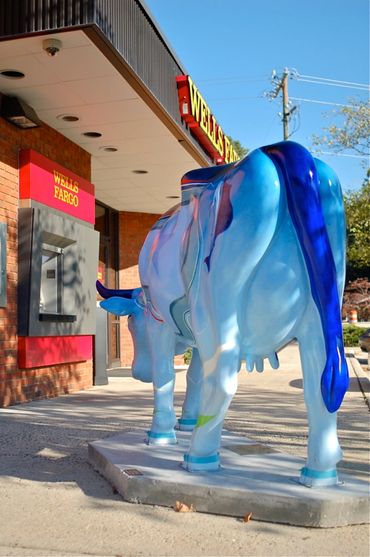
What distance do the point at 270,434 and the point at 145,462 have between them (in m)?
2.47

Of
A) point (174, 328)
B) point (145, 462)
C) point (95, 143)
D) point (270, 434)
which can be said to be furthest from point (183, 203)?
point (95, 143)

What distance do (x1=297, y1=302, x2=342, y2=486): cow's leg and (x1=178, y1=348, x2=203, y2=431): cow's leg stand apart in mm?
1699

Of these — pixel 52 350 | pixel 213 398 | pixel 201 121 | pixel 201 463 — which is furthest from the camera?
pixel 201 121

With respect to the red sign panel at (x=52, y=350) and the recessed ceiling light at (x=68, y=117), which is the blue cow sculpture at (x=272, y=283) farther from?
the recessed ceiling light at (x=68, y=117)

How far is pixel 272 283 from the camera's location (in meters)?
3.76

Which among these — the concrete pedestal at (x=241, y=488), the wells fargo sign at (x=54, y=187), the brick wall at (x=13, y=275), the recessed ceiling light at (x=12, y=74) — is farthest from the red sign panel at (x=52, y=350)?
the concrete pedestal at (x=241, y=488)

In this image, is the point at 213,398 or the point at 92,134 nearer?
the point at 213,398

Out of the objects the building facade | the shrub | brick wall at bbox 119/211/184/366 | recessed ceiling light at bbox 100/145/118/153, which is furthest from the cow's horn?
the shrub

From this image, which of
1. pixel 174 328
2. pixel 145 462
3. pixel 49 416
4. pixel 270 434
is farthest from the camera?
pixel 49 416

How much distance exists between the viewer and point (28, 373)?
9219 mm

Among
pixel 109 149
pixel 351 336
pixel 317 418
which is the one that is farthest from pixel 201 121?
pixel 351 336

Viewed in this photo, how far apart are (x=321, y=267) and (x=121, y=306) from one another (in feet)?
6.96

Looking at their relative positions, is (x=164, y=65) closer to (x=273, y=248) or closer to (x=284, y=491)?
(x=273, y=248)

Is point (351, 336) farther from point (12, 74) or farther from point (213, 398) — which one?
point (213, 398)
